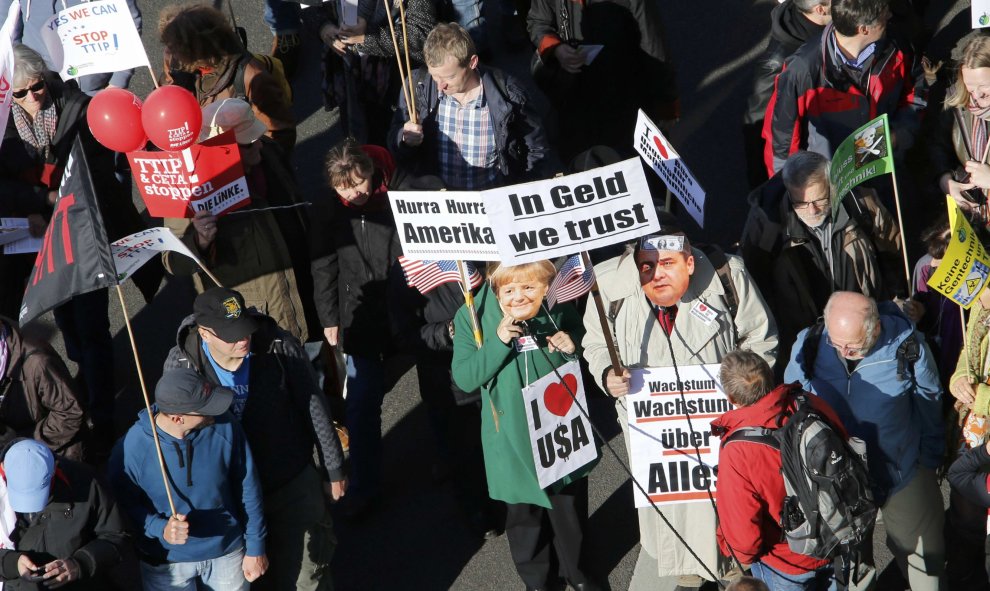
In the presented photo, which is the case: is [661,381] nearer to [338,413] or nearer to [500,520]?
[500,520]

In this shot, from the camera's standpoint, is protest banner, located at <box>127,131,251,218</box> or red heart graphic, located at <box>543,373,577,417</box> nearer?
red heart graphic, located at <box>543,373,577,417</box>

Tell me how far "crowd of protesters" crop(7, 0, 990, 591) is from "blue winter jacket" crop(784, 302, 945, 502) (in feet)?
0.05

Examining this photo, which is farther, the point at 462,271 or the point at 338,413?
the point at 338,413

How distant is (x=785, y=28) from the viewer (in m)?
7.69

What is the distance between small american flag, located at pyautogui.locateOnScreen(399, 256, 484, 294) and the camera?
6.05 m

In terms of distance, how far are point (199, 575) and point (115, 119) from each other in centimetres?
263

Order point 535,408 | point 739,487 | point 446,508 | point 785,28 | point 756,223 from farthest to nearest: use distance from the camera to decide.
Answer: point 785,28 < point 446,508 < point 756,223 < point 535,408 < point 739,487

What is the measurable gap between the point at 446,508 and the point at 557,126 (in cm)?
276

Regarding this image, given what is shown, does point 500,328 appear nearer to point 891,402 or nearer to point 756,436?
point 756,436

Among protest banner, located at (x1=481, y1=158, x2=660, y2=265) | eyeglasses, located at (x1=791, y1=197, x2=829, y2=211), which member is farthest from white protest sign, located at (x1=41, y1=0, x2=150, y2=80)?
eyeglasses, located at (x1=791, y1=197, x2=829, y2=211)

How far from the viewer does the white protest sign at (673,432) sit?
5.65m

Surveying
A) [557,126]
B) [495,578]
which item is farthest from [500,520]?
[557,126]

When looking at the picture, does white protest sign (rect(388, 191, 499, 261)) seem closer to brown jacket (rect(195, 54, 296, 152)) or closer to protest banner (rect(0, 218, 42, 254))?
brown jacket (rect(195, 54, 296, 152))

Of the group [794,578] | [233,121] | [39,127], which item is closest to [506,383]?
[794,578]
